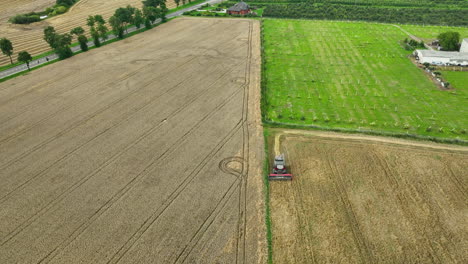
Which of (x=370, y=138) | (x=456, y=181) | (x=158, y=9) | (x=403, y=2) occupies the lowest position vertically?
(x=456, y=181)

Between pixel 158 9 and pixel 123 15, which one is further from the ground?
pixel 158 9

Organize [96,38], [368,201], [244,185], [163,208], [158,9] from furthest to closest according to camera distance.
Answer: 1. [158,9]
2. [96,38]
3. [244,185]
4. [368,201]
5. [163,208]

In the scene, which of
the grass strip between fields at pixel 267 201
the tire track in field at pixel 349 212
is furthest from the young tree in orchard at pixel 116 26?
the tire track in field at pixel 349 212

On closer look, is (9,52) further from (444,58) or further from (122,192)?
(444,58)

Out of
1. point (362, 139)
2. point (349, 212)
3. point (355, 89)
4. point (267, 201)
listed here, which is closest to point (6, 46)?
point (267, 201)

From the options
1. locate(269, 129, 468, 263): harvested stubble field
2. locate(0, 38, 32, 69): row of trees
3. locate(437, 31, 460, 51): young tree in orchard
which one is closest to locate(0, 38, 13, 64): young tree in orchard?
locate(0, 38, 32, 69): row of trees

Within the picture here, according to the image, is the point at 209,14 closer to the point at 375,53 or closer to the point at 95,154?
the point at 375,53

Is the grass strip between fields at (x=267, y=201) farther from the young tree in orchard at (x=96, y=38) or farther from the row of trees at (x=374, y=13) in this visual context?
the row of trees at (x=374, y=13)
